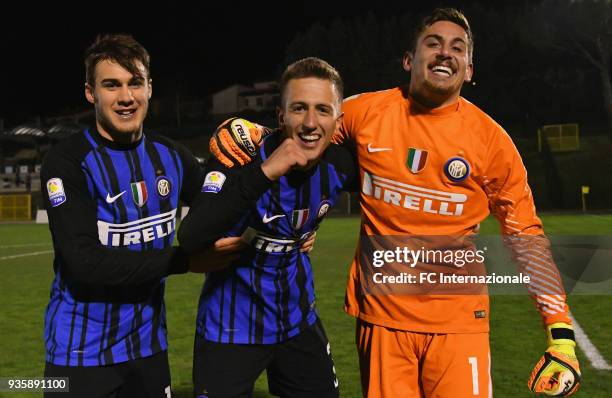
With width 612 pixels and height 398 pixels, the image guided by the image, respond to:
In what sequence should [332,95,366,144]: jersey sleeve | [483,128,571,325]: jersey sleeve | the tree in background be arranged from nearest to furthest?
[483,128,571,325]: jersey sleeve → [332,95,366,144]: jersey sleeve → the tree in background

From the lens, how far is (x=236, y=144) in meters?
3.07

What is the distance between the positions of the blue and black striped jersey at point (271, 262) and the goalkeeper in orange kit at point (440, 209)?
16cm

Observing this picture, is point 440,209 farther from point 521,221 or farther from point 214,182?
point 214,182

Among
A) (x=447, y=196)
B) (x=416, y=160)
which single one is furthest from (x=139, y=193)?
(x=447, y=196)

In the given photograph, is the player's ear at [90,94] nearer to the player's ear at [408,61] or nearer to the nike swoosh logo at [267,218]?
the nike swoosh logo at [267,218]

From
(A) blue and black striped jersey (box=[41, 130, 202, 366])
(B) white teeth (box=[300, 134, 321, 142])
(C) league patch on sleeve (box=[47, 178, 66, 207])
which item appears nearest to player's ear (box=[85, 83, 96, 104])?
(A) blue and black striped jersey (box=[41, 130, 202, 366])

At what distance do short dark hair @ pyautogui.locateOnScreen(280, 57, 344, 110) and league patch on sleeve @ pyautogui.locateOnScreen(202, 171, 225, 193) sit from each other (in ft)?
1.37

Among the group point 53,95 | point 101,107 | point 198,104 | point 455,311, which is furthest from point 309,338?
point 198,104

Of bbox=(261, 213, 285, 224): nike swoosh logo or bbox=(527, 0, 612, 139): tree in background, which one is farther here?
bbox=(527, 0, 612, 139): tree in background

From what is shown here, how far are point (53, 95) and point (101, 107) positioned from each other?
193 feet

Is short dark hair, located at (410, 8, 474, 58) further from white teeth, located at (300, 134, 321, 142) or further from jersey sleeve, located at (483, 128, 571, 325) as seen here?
white teeth, located at (300, 134, 321, 142)

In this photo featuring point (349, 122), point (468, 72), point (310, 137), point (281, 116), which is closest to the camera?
point (310, 137)

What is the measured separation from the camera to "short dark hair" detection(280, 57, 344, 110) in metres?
2.91

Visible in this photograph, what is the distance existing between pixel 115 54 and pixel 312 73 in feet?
2.83
